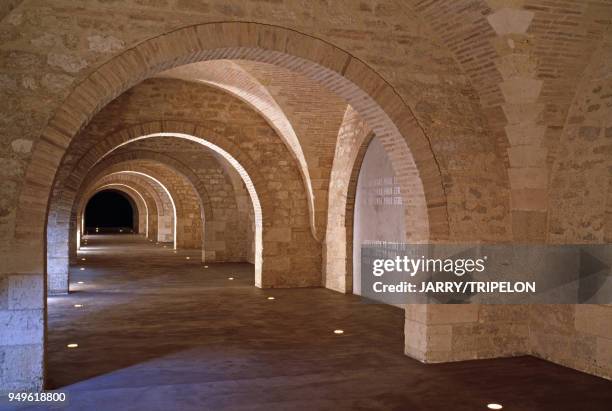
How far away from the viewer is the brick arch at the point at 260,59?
464cm

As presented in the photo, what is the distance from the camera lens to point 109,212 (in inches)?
1492

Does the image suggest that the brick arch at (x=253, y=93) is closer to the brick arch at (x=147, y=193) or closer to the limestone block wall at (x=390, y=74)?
the limestone block wall at (x=390, y=74)

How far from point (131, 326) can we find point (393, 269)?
386 cm

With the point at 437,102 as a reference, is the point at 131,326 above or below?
below

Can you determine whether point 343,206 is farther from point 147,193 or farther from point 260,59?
point 147,193

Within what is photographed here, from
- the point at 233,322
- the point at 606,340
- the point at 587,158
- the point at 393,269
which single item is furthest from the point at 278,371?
the point at 393,269

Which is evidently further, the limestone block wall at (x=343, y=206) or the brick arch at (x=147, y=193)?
the brick arch at (x=147, y=193)

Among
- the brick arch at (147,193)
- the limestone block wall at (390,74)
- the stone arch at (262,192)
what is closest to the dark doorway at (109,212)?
the brick arch at (147,193)

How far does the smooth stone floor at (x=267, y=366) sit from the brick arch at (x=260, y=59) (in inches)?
52.9

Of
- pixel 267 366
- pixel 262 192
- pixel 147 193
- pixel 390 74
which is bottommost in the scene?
pixel 267 366

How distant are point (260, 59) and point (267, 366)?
2.81 meters

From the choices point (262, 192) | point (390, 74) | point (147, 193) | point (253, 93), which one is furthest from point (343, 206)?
point (147, 193)

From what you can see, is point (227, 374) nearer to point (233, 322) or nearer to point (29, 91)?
point (233, 322)

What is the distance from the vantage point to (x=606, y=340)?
5227mm
